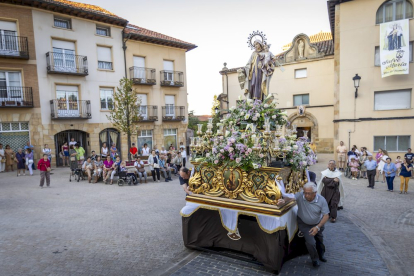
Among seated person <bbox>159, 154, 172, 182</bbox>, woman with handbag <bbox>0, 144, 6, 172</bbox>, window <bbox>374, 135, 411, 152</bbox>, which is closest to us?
seated person <bbox>159, 154, 172, 182</bbox>

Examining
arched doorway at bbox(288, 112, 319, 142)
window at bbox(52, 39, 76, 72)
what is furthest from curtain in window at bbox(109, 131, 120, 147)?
arched doorway at bbox(288, 112, 319, 142)

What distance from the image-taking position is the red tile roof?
74.7 ft

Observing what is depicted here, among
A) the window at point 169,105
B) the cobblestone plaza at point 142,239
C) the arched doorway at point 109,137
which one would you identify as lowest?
the cobblestone plaza at point 142,239

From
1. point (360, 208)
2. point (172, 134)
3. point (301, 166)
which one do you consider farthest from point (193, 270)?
point (172, 134)

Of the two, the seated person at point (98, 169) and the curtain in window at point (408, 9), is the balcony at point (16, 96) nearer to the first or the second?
the seated person at point (98, 169)

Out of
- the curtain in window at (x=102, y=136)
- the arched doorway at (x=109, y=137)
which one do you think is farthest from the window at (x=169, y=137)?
the curtain in window at (x=102, y=136)

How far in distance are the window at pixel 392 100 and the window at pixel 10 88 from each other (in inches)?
890

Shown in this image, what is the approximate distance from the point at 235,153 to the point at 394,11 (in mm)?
16290

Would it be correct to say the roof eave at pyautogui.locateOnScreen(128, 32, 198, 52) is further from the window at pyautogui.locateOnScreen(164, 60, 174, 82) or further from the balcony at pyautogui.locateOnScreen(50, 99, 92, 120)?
the balcony at pyautogui.locateOnScreen(50, 99, 92, 120)

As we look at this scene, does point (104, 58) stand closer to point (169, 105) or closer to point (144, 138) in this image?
point (169, 105)

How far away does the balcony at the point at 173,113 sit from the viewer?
24753 mm

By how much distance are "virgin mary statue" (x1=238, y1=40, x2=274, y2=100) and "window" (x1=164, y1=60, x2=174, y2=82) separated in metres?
19.5

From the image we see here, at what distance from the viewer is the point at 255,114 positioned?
18.1ft

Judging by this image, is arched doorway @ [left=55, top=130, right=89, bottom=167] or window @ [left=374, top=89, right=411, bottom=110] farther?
arched doorway @ [left=55, top=130, right=89, bottom=167]
